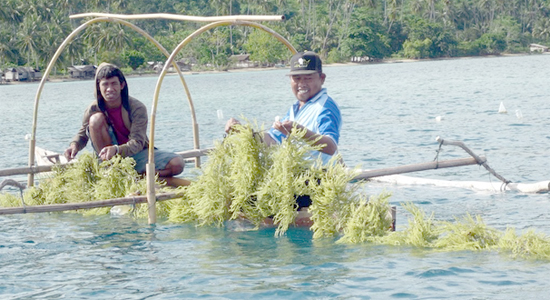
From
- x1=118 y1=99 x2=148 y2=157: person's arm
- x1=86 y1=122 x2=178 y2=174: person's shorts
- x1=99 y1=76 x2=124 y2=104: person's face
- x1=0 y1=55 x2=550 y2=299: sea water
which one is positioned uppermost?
x1=99 y1=76 x2=124 y2=104: person's face

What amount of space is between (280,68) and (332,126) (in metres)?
111

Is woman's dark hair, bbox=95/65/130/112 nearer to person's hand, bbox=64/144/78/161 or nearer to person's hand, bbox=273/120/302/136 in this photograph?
person's hand, bbox=64/144/78/161

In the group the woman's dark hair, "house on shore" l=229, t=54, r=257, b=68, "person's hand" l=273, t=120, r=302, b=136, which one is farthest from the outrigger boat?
"house on shore" l=229, t=54, r=257, b=68

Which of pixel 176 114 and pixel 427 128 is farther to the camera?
pixel 176 114

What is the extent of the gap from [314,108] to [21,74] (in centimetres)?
8356

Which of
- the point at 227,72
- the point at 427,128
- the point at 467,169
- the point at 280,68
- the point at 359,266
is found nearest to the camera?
the point at 359,266

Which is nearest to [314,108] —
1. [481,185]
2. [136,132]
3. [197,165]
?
[136,132]

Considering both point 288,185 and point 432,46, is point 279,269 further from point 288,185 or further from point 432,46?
point 432,46

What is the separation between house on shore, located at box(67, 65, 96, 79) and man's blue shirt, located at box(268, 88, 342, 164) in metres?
84.6

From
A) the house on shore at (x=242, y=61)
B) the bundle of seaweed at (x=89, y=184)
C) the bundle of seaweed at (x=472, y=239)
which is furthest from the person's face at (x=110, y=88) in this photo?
the house on shore at (x=242, y=61)

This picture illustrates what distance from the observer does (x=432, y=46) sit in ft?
390

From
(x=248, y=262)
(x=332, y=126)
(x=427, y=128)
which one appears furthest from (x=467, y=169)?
(x=427, y=128)

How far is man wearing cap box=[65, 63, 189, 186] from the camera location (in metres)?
9.45

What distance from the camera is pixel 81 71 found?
89.9 meters
